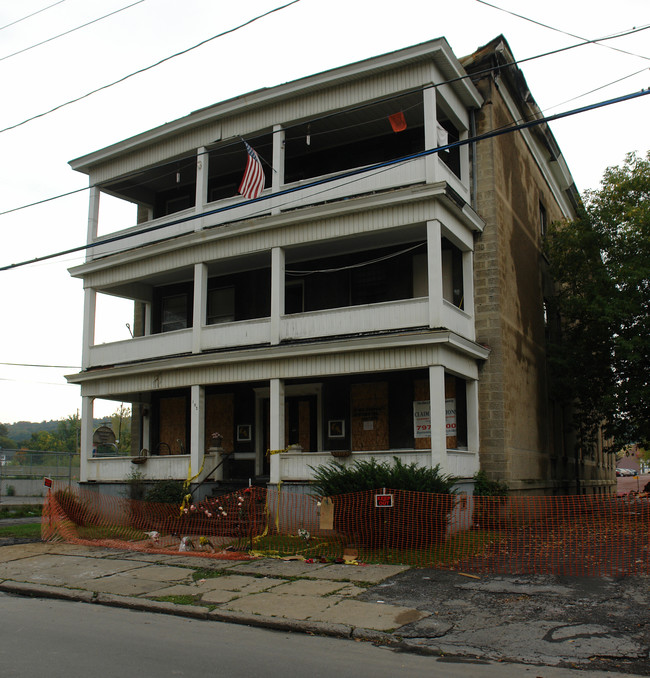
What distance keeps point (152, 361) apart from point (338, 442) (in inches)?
221

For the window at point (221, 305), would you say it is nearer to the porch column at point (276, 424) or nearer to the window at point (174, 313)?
the window at point (174, 313)

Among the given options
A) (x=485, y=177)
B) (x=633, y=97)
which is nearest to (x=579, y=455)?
(x=485, y=177)

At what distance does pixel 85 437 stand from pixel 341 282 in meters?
8.79

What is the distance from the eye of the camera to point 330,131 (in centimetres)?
1805

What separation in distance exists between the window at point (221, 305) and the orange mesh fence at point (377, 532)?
21.5 ft

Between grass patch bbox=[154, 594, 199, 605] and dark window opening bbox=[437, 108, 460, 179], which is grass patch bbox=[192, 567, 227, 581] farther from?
dark window opening bbox=[437, 108, 460, 179]

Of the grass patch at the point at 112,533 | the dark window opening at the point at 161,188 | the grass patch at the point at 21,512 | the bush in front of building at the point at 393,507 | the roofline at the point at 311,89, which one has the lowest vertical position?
the grass patch at the point at 21,512

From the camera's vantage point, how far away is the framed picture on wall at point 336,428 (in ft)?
61.7

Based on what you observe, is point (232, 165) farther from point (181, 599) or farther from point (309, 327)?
point (181, 599)

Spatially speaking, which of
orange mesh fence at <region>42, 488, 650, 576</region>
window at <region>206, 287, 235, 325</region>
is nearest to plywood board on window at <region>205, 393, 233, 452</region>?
window at <region>206, 287, 235, 325</region>

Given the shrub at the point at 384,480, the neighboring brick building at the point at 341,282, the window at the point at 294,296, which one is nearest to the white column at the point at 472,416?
the neighboring brick building at the point at 341,282

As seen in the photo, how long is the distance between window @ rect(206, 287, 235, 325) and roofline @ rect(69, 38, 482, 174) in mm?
4786

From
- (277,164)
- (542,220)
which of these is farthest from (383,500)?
(542,220)

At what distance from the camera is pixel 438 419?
49.3 feet
